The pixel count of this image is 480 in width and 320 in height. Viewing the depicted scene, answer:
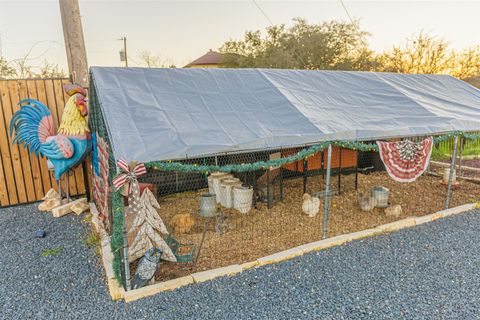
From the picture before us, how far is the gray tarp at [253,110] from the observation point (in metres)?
3.54

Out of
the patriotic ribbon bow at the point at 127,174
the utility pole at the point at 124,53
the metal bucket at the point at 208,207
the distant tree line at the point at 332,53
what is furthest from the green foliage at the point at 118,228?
the utility pole at the point at 124,53

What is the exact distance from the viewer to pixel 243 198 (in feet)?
17.9

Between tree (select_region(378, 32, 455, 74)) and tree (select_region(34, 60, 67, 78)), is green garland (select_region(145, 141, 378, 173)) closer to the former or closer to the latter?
tree (select_region(34, 60, 67, 78))

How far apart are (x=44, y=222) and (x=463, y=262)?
6486mm

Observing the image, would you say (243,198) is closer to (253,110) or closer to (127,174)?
(253,110)

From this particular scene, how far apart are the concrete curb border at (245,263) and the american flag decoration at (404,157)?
81 centimetres

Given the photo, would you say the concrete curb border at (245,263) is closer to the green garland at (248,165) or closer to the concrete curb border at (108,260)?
the concrete curb border at (108,260)

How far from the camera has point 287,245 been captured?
4.35 metres

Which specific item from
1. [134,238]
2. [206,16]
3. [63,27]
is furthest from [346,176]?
[206,16]

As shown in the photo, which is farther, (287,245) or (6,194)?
(6,194)

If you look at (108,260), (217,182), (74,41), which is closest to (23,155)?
(74,41)

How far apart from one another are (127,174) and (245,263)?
1.86 m

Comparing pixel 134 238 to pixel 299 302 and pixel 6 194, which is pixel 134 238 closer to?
pixel 299 302

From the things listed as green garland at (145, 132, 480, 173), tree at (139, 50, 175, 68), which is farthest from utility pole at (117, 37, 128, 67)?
green garland at (145, 132, 480, 173)
